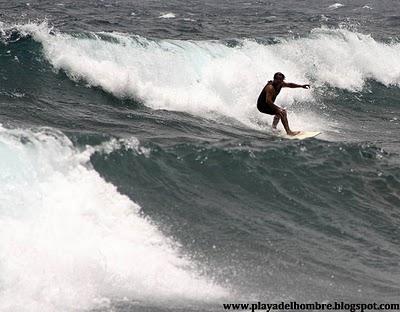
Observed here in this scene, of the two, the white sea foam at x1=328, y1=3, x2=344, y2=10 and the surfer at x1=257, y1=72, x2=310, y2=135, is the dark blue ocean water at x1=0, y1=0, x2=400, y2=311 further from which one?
the white sea foam at x1=328, y1=3, x2=344, y2=10

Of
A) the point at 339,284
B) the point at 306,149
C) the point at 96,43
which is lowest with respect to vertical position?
the point at 339,284

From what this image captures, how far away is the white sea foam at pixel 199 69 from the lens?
602 inches

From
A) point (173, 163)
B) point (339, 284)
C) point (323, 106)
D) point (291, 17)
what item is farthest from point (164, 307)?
point (291, 17)

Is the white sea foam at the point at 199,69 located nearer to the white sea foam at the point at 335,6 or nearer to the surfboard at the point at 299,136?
the surfboard at the point at 299,136

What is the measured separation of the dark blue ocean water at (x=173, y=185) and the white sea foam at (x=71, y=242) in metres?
0.02

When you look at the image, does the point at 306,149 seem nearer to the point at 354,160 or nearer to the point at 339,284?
the point at 354,160

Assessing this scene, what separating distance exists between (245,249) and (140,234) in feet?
4.35

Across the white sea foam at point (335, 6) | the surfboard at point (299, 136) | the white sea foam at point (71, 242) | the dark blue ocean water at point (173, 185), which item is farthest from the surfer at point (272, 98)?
the white sea foam at point (335, 6)

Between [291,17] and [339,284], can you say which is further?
[291,17]

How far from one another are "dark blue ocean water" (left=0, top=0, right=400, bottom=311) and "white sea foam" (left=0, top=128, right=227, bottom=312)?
0.02 metres

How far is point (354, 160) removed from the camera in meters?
11.0

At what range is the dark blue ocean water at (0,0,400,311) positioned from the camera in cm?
669

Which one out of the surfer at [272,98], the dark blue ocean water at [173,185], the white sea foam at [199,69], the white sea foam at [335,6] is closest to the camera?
the dark blue ocean water at [173,185]

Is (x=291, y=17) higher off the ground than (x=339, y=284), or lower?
higher
